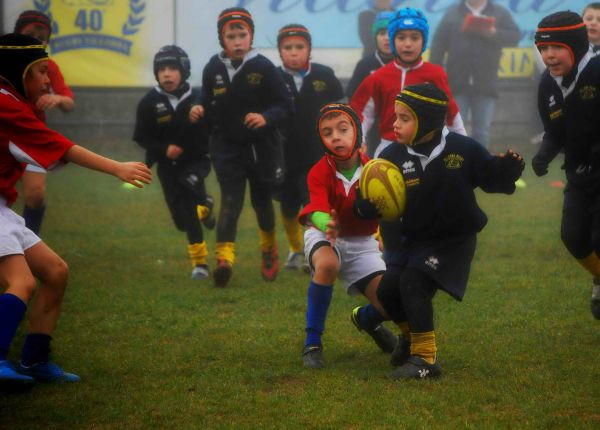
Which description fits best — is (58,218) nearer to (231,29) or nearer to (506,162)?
(231,29)

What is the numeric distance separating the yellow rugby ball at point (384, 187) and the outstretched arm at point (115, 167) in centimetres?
119

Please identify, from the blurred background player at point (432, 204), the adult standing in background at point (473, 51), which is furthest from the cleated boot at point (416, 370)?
the adult standing in background at point (473, 51)

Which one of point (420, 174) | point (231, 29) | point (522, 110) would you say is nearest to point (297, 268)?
point (231, 29)

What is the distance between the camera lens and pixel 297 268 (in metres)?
9.66

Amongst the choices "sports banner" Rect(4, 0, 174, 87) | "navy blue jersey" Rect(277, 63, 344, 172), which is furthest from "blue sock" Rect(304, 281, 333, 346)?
"sports banner" Rect(4, 0, 174, 87)

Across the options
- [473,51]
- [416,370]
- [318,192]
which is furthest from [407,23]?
[473,51]

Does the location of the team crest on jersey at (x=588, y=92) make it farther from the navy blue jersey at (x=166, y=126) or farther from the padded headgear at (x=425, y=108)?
the navy blue jersey at (x=166, y=126)

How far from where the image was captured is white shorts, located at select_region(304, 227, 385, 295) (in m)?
6.42

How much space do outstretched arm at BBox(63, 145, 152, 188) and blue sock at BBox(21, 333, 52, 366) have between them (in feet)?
3.27

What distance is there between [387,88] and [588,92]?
2.21m

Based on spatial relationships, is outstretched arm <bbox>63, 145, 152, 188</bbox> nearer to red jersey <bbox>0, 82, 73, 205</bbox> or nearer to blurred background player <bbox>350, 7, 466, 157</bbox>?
red jersey <bbox>0, 82, 73, 205</bbox>

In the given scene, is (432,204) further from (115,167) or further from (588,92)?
(115,167)

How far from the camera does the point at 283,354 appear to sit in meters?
6.46

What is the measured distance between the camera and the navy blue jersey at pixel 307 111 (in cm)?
959
